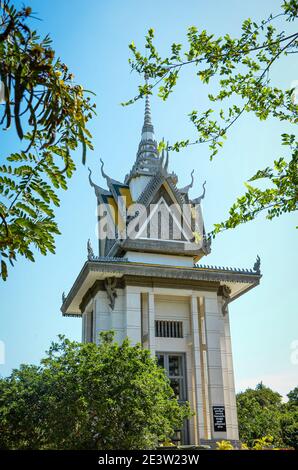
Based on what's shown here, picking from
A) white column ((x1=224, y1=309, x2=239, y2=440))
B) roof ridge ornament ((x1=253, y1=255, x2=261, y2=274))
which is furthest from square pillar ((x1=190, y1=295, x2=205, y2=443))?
roof ridge ornament ((x1=253, y1=255, x2=261, y2=274))

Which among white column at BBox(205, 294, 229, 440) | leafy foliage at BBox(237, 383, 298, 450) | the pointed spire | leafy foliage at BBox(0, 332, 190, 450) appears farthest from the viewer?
leafy foliage at BBox(237, 383, 298, 450)

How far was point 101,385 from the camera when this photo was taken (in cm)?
1410

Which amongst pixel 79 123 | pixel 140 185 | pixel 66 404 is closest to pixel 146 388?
pixel 66 404

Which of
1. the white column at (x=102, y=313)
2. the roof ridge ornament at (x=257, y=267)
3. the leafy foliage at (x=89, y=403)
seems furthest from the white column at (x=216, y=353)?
the leafy foliage at (x=89, y=403)

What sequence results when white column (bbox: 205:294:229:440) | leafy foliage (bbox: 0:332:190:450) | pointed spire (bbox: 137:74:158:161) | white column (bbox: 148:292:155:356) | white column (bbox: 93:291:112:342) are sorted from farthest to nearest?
pointed spire (bbox: 137:74:158:161) → white column (bbox: 93:291:112:342) → white column (bbox: 205:294:229:440) → white column (bbox: 148:292:155:356) → leafy foliage (bbox: 0:332:190:450)

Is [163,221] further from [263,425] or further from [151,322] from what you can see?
[263,425]

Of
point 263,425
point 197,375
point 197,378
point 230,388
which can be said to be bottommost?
point 263,425

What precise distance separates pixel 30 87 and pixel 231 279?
2207 centimetres

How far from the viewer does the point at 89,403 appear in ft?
45.0

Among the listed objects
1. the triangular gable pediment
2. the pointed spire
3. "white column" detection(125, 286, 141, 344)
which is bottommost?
"white column" detection(125, 286, 141, 344)

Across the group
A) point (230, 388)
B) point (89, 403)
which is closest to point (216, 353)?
point (230, 388)

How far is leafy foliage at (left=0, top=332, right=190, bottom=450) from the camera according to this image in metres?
13.4

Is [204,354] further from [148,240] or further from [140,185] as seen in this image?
[140,185]

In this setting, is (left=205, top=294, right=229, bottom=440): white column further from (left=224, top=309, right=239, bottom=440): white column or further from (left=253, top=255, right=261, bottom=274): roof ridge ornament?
(left=253, top=255, right=261, bottom=274): roof ridge ornament
